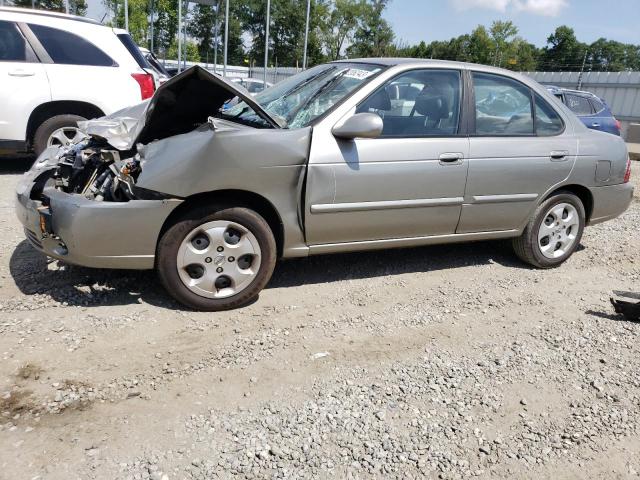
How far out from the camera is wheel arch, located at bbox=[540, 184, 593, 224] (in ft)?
15.5

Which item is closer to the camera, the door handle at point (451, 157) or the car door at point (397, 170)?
the car door at point (397, 170)

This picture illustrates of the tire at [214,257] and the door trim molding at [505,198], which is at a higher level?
the door trim molding at [505,198]

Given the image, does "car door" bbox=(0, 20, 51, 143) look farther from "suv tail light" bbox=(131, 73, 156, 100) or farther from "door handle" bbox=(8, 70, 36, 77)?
"suv tail light" bbox=(131, 73, 156, 100)

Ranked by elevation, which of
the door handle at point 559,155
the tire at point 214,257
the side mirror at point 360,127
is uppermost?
the side mirror at point 360,127

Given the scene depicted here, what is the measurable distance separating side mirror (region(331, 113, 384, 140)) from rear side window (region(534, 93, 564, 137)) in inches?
69.2

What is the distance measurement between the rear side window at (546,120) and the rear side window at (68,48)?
5.34 meters

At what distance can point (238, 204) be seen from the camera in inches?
139

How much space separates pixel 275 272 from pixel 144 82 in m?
4.09

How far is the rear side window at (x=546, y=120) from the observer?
4.53 metres

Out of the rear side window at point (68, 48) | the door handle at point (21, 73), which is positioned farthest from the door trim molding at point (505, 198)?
the door handle at point (21, 73)

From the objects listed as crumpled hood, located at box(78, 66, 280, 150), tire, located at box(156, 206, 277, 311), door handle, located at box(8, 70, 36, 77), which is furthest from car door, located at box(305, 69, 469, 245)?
door handle, located at box(8, 70, 36, 77)

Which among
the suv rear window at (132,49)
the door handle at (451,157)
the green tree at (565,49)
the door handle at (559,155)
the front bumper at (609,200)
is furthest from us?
the green tree at (565,49)

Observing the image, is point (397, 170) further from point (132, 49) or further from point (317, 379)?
point (132, 49)

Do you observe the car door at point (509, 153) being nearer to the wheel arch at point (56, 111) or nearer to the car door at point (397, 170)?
the car door at point (397, 170)
